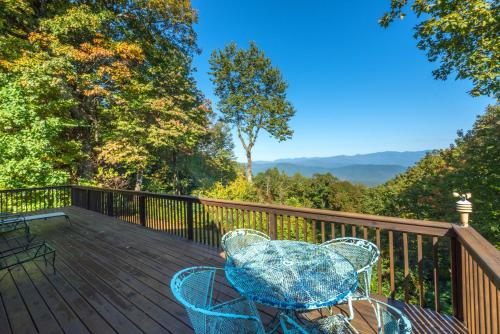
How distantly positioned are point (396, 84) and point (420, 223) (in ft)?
72.1

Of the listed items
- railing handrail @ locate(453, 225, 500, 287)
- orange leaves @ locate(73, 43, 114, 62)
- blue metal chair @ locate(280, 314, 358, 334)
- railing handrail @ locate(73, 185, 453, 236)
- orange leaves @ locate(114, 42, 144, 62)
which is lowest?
blue metal chair @ locate(280, 314, 358, 334)

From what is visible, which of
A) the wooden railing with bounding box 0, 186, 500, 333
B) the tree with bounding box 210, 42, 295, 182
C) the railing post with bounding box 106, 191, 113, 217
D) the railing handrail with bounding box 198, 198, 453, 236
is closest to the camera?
the wooden railing with bounding box 0, 186, 500, 333

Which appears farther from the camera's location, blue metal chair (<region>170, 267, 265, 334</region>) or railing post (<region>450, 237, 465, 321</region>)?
railing post (<region>450, 237, 465, 321</region>)

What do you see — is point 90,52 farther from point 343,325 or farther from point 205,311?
point 343,325

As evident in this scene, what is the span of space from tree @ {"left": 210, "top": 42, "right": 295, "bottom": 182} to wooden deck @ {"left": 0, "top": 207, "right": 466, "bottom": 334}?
52.8 feet

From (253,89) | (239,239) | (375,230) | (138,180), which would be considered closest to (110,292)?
(239,239)

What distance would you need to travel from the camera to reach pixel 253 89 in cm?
1916

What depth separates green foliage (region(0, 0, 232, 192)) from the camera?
7.56 m

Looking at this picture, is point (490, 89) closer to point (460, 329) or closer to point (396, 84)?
point (460, 329)

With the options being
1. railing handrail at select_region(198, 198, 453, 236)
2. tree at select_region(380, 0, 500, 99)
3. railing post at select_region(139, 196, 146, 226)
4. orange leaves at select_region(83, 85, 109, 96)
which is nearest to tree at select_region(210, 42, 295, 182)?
orange leaves at select_region(83, 85, 109, 96)

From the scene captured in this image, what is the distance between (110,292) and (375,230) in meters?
3.13

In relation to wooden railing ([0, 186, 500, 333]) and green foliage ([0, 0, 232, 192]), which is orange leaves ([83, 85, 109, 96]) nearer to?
green foliage ([0, 0, 232, 192])

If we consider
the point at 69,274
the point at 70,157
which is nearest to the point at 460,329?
the point at 69,274

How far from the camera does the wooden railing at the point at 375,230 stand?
1.45 metres
